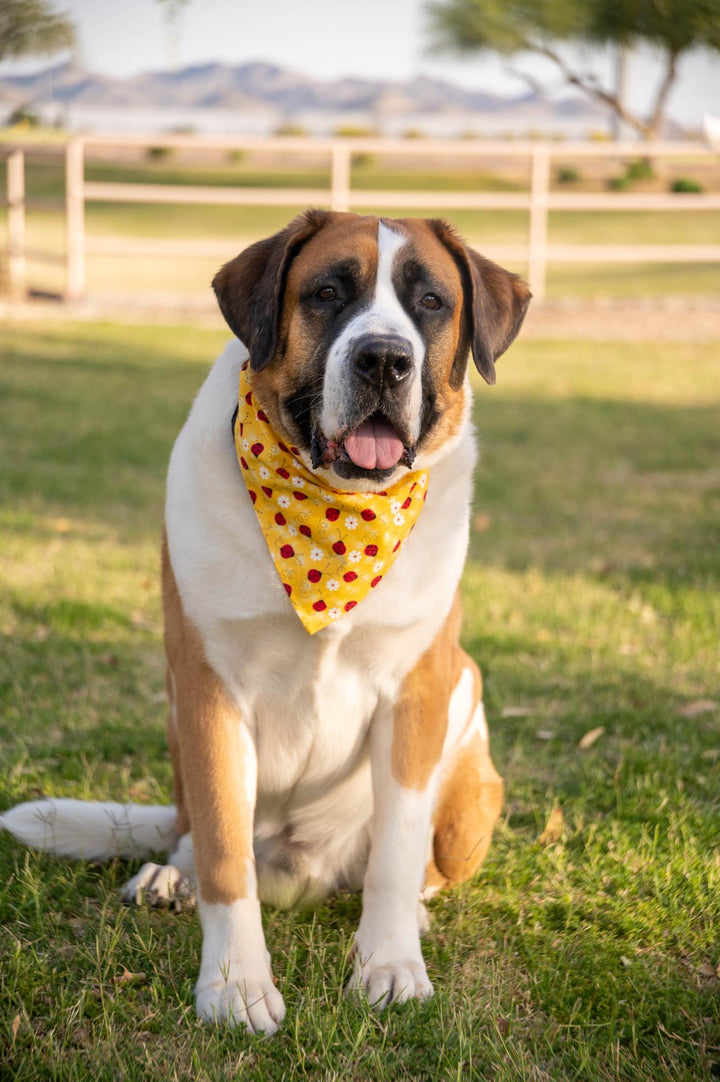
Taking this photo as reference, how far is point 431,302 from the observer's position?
2963 millimetres

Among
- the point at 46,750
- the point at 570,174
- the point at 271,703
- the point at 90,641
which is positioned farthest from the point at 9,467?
the point at 570,174

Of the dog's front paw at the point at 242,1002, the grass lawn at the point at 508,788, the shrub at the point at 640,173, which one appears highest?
the dog's front paw at the point at 242,1002

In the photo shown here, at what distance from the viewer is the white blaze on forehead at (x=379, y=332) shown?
2.76 meters

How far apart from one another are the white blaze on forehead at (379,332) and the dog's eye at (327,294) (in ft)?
0.31

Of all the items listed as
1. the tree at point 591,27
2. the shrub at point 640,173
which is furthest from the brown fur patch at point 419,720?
the shrub at point 640,173

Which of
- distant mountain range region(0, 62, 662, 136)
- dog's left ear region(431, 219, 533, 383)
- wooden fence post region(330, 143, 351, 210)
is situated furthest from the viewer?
distant mountain range region(0, 62, 662, 136)

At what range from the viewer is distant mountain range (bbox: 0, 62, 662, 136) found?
5300 cm

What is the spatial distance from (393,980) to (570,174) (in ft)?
113

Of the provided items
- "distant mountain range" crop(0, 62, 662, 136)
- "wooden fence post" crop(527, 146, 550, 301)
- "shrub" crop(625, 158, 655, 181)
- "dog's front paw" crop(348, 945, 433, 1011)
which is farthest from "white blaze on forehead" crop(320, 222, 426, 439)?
"shrub" crop(625, 158, 655, 181)

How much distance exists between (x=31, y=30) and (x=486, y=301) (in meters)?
4.04

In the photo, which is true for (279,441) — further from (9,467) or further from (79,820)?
(9,467)

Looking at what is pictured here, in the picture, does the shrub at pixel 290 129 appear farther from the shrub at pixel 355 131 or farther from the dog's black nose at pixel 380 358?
the dog's black nose at pixel 380 358

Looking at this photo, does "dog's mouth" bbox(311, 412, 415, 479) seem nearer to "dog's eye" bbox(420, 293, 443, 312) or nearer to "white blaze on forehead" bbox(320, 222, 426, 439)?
"white blaze on forehead" bbox(320, 222, 426, 439)

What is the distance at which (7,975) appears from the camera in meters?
2.72
